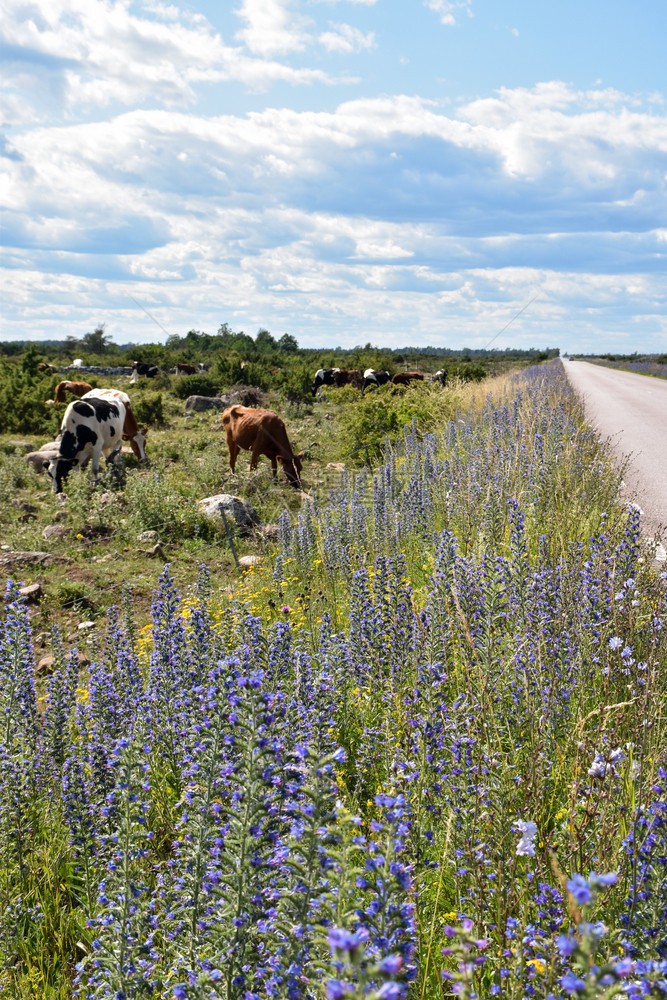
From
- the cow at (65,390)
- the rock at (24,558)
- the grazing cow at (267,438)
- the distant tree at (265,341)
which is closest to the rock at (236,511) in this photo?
the grazing cow at (267,438)

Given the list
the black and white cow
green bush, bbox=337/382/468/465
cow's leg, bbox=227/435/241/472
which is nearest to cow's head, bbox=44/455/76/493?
the black and white cow

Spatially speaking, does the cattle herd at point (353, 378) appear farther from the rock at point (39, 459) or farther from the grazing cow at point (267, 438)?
the grazing cow at point (267, 438)

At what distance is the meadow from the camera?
5.82ft

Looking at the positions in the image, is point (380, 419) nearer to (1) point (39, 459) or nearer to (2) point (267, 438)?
(2) point (267, 438)

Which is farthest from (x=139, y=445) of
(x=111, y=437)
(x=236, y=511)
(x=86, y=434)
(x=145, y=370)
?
(x=145, y=370)

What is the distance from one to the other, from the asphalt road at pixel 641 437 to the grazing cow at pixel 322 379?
493 inches

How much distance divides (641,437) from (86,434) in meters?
11.9

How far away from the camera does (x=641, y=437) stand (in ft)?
46.5

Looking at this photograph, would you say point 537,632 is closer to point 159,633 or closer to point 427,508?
point 159,633

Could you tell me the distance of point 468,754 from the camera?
2.82m

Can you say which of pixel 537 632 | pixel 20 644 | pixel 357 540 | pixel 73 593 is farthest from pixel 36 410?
pixel 537 632

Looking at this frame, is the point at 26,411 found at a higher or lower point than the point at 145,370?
lower

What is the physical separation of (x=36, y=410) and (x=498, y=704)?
833 inches

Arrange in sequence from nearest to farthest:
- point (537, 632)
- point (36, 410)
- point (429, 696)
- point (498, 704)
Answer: point (429, 696) < point (498, 704) < point (537, 632) < point (36, 410)
